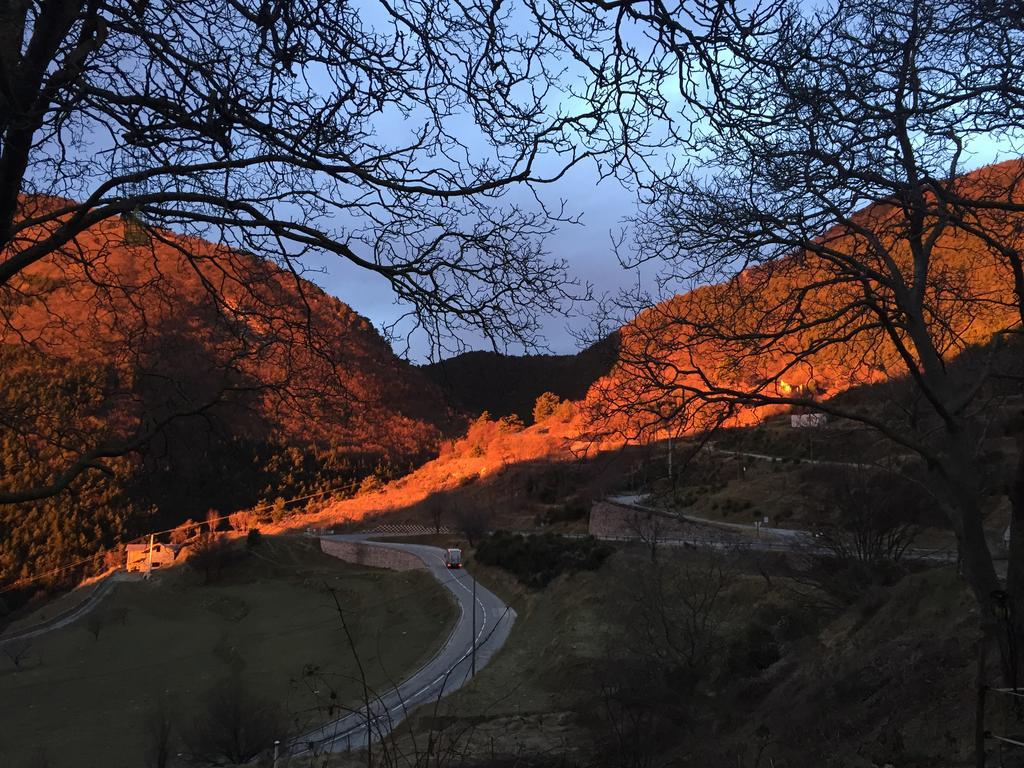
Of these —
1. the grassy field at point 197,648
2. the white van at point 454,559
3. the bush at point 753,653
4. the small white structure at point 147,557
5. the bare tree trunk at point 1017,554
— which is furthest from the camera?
the small white structure at point 147,557

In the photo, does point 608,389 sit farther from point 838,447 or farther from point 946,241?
point 838,447

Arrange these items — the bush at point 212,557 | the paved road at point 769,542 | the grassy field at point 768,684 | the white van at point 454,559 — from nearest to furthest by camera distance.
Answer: the grassy field at point 768,684, the paved road at point 769,542, the white van at point 454,559, the bush at point 212,557

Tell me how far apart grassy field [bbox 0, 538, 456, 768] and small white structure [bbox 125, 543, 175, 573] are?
1.83 metres

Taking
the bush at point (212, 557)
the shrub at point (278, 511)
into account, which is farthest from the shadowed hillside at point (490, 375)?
the shrub at point (278, 511)

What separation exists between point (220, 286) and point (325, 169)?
4.99ft

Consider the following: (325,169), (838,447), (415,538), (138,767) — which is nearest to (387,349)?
(325,169)

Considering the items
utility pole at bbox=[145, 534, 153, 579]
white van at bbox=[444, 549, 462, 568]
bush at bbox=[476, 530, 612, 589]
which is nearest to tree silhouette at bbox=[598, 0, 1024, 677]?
bush at bbox=[476, 530, 612, 589]

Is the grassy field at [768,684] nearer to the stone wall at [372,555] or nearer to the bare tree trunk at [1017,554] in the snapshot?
the bare tree trunk at [1017,554]

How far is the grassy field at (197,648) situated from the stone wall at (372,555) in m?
0.83

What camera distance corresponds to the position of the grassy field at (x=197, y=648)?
25.7m

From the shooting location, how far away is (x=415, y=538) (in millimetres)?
60812

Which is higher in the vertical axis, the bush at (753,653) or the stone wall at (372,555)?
the bush at (753,653)

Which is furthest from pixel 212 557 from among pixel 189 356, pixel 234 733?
pixel 189 356

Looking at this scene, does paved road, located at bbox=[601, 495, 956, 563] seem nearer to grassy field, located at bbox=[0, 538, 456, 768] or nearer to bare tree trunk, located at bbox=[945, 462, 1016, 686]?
grassy field, located at bbox=[0, 538, 456, 768]
